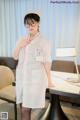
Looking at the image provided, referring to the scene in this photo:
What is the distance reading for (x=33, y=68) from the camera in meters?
2.42

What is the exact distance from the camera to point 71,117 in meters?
3.39

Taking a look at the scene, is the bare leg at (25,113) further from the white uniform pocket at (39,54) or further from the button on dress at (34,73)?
the white uniform pocket at (39,54)

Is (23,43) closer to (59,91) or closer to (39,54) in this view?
(39,54)

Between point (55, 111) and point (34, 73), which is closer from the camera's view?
point (34, 73)

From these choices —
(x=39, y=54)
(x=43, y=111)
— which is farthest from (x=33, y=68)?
(x=43, y=111)

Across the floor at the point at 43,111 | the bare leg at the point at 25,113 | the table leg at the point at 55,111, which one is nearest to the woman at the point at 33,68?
the bare leg at the point at 25,113

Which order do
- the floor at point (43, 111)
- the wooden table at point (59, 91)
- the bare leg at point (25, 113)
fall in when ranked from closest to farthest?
the wooden table at point (59, 91), the bare leg at point (25, 113), the floor at point (43, 111)

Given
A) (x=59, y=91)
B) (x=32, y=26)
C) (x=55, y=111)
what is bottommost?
(x=55, y=111)

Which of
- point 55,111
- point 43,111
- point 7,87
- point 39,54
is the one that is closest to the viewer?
point 39,54

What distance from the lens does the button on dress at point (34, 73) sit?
2.42 meters

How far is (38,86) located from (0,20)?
3.36m

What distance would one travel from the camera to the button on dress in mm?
2420

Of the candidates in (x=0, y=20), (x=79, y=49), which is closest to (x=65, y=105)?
(x=79, y=49)

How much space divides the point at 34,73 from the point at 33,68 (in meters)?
0.05
